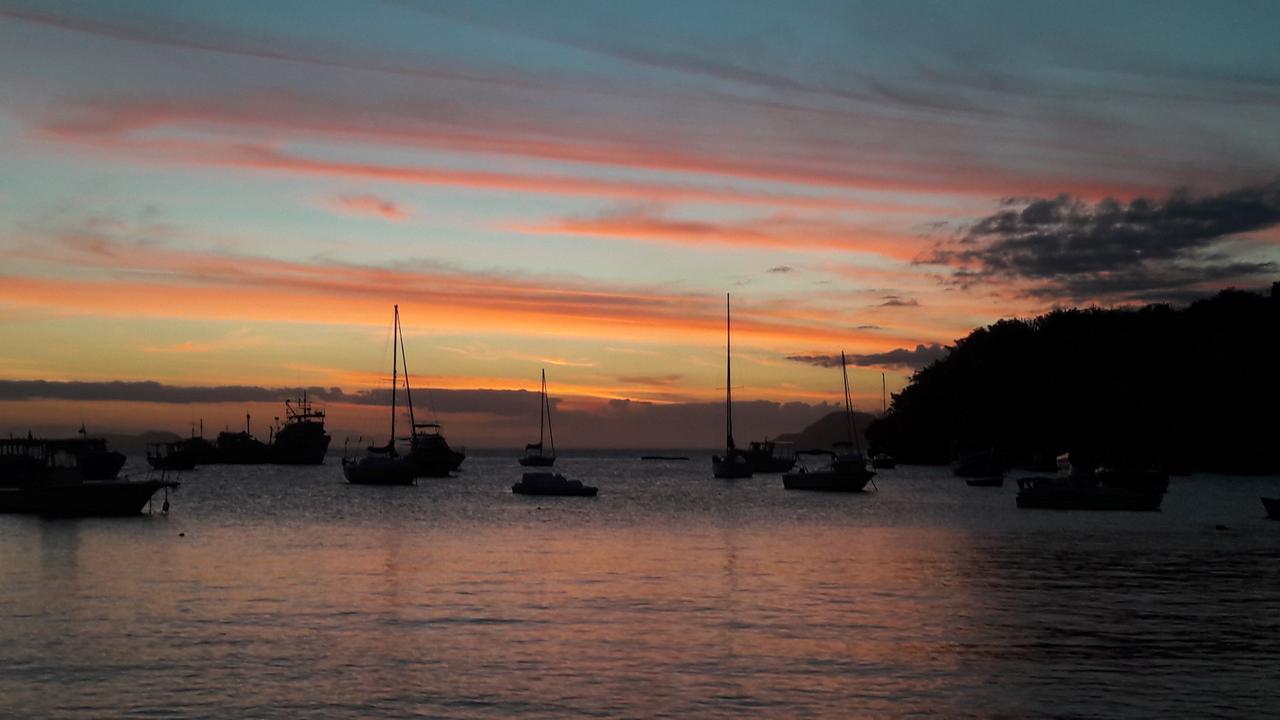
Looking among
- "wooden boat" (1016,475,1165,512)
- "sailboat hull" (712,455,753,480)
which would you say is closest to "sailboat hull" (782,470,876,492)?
"wooden boat" (1016,475,1165,512)

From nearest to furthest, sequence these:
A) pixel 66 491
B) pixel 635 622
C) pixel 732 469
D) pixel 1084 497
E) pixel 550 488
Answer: pixel 635 622 < pixel 66 491 < pixel 1084 497 < pixel 550 488 < pixel 732 469

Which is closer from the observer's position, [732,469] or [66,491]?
[66,491]

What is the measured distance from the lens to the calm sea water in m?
25.9

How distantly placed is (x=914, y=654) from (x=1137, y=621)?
9738mm

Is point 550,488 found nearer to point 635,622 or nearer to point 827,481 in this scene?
point 827,481

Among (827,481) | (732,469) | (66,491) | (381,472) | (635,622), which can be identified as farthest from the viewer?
(732,469)

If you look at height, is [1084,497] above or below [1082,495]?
below

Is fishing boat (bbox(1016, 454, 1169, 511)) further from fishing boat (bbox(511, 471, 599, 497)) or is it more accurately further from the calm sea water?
fishing boat (bbox(511, 471, 599, 497))

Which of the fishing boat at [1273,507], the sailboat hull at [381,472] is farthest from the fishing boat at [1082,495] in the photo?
the sailboat hull at [381,472]

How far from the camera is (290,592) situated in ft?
143

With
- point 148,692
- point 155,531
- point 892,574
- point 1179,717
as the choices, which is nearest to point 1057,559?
point 892,574

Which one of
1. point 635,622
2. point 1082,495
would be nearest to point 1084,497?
point 1082,495

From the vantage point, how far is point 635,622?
1428 inches

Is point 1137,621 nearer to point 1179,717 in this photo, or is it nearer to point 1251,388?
point 1179,717
